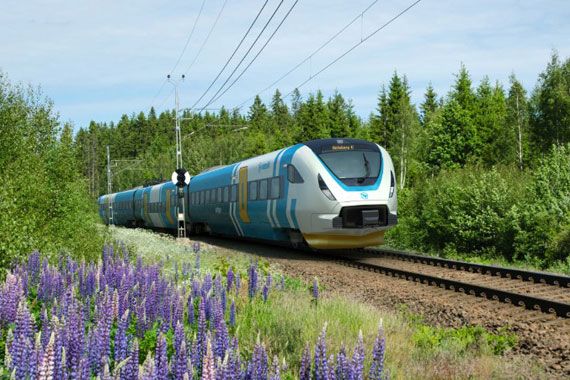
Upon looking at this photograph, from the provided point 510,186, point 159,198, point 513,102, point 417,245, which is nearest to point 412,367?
point 510,186

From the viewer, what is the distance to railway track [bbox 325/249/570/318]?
383 inches

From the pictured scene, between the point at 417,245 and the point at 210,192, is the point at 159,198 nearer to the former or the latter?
the point at 210,192

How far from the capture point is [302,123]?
74562 mm

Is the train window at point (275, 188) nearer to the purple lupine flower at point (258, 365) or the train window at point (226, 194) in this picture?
the train window at point (226, 194)

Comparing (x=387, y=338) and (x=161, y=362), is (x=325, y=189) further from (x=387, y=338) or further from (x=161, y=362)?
(x=161, y=362)

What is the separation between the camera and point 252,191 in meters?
21.1

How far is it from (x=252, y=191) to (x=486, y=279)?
32.9 feet

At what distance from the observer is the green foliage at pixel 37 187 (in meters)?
10.2

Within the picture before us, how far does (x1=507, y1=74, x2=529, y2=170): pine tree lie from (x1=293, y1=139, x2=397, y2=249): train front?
46.4 m

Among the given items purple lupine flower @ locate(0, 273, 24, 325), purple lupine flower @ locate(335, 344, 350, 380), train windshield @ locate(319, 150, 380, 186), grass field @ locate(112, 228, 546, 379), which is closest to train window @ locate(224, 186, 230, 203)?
train windshield @ locate(319, 150, 380, 186)

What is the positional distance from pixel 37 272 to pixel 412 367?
4952 mm

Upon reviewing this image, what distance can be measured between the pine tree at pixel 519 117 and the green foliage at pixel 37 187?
1836 inches


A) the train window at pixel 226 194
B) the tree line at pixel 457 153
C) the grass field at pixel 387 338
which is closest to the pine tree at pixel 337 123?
the tree line at pixel 457 153

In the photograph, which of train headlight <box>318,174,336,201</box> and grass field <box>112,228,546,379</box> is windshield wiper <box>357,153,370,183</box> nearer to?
train headlight <box>318,174,336,201</box>
